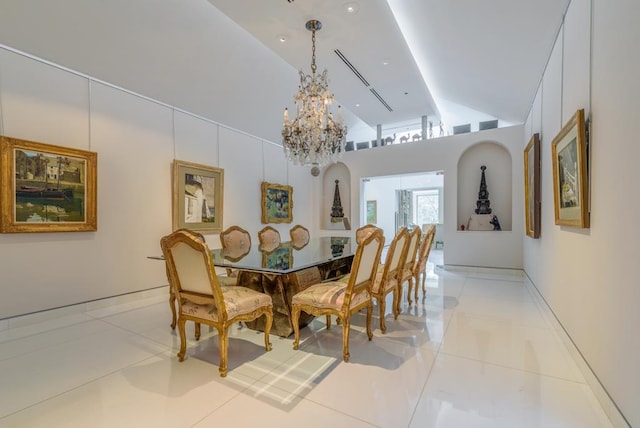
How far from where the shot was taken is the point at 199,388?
1.97 metres

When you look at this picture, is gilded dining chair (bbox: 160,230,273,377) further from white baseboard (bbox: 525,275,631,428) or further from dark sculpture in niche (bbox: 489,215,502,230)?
dark sculpture in niche (bbox: 489,215,502,230)

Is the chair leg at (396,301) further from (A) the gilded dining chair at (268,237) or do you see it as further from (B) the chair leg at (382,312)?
(A) the gilded dining chair at (268,237)

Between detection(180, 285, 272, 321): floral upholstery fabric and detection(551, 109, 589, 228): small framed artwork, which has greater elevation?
detection(551, 109, 589, 228): small framed artwork

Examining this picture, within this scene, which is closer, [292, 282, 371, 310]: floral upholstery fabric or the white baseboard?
the white baseboard

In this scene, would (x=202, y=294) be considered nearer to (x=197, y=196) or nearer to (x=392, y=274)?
(x=392, y=274)

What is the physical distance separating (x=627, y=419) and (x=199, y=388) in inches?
99.6

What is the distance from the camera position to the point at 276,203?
21.7 ft

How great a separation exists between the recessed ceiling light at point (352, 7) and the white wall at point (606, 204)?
1.92 metres

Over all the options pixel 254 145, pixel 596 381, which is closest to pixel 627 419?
pixel 596 381

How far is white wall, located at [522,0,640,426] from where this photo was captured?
146cm

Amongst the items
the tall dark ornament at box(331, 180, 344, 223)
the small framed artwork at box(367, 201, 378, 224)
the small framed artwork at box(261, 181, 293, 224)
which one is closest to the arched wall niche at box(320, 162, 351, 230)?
the tall dark ornament at box(331, 180, 344, 223)

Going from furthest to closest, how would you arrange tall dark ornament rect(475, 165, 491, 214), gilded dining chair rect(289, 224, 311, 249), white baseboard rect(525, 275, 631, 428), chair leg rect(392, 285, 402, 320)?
tall dark ornament rect(475, 165, 491, 214) → gilded dining chair rect(289, 224, 311, 249) → chair leg rect(392, 285, 402, 320) → white baseboard rect(525, 275, 631, 428)

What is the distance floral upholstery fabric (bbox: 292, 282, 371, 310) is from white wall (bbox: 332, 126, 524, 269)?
4.21 metres

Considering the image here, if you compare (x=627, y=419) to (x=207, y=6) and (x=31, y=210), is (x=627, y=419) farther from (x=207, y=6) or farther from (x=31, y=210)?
(x=31, y=210)
